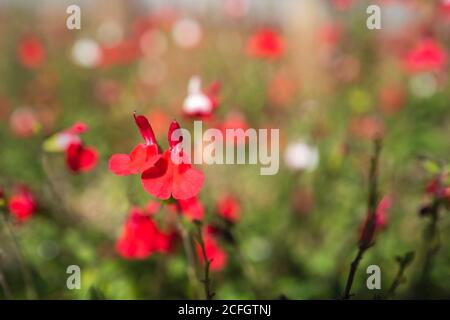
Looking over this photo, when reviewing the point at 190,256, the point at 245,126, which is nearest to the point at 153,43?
the point at 245,126

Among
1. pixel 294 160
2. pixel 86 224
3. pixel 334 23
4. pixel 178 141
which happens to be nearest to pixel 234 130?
pixel 294 160

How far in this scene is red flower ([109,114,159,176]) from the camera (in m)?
1.00

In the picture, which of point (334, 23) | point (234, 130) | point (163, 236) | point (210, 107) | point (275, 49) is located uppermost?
point (334, 23)

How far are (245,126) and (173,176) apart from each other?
2.04m

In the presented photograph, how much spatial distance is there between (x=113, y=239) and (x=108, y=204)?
2.71 feet

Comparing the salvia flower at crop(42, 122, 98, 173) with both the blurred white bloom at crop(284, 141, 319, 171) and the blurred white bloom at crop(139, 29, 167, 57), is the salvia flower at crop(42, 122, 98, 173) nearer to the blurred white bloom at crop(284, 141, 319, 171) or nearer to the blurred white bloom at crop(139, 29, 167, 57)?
the blurred white bloom at crop(284, 141, 319, 171)

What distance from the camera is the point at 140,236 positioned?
1.43m

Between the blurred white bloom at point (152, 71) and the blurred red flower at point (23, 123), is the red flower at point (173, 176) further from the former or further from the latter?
the blurred white bloom at point (152, 71)

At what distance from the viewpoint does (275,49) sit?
9.95ft

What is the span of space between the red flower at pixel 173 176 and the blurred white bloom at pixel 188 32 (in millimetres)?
4376

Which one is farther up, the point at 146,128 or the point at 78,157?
the point at 146,128

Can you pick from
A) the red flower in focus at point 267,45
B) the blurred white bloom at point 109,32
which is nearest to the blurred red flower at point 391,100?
the red flower in focus at point 267,45

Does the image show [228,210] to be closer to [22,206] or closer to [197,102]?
[197,102]

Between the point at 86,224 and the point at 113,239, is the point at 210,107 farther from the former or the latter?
the point at 86,224
